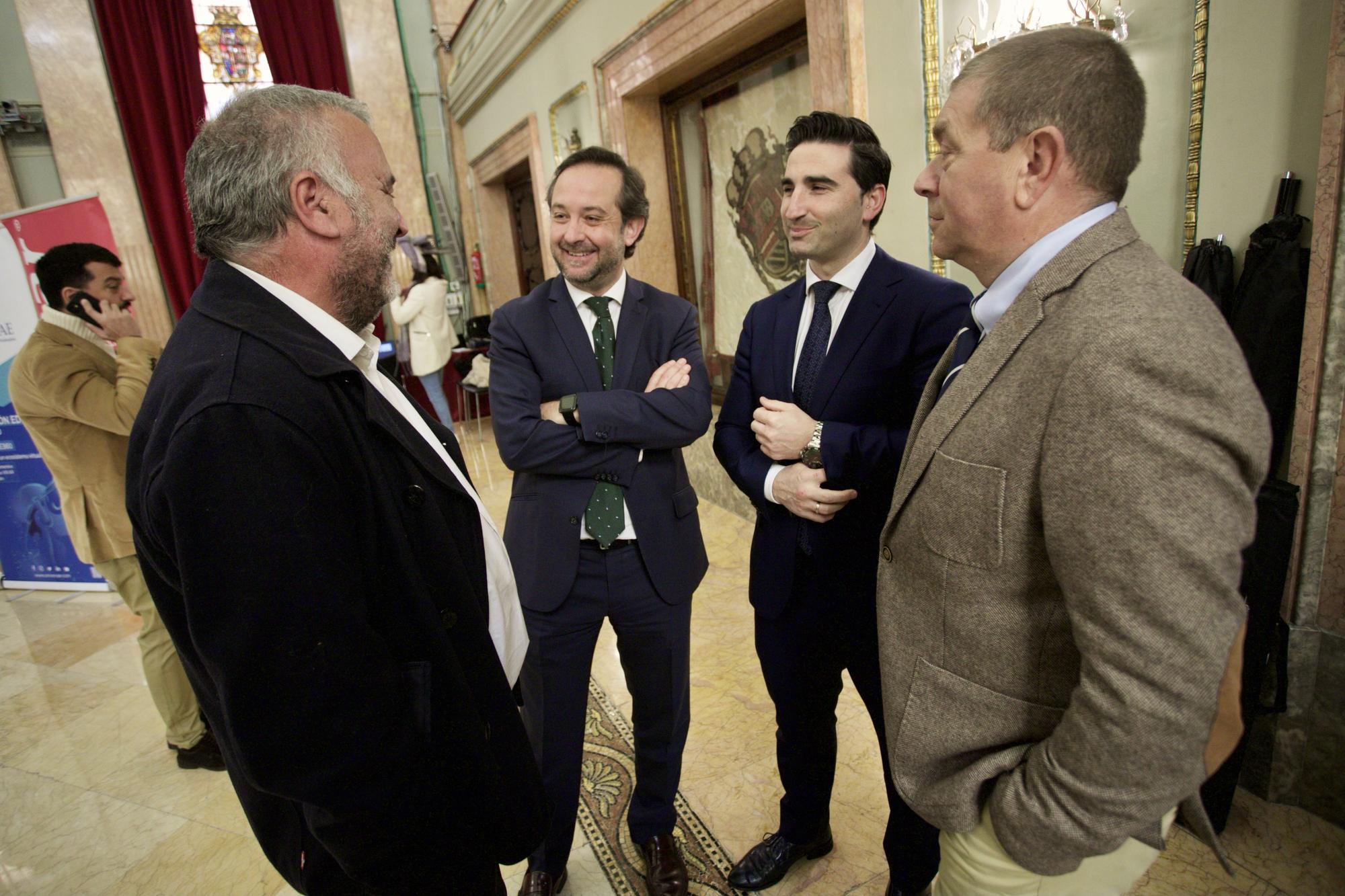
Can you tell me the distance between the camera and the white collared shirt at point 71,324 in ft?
8.18

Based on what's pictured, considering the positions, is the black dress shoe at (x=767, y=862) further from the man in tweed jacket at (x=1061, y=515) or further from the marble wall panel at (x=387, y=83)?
the marble wall panel at (x=387, y=83)

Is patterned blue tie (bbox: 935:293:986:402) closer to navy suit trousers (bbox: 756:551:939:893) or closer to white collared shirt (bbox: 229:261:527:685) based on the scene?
navy suit trousers (bbox: 756:551:939:893)

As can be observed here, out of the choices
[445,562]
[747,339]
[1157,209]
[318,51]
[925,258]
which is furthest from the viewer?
[318,51]

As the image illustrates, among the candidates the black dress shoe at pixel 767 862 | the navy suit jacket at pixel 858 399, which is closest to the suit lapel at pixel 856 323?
the navy suit jacket at pixel 858 399

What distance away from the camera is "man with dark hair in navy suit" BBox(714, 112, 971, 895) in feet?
4.97

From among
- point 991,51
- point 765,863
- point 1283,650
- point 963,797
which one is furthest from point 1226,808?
point 991,51

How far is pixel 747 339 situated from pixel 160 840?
262 cm

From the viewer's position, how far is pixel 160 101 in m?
7.46

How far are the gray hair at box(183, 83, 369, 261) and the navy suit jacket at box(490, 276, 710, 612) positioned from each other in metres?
0.77

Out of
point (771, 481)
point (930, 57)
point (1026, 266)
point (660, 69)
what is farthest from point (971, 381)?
point (660, 69)

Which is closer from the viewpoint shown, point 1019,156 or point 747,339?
point 1019,156

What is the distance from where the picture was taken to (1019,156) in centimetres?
95

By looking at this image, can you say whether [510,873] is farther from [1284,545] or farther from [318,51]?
[318,51]

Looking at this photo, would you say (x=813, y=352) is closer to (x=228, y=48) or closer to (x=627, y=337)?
(x=627, y=337)
